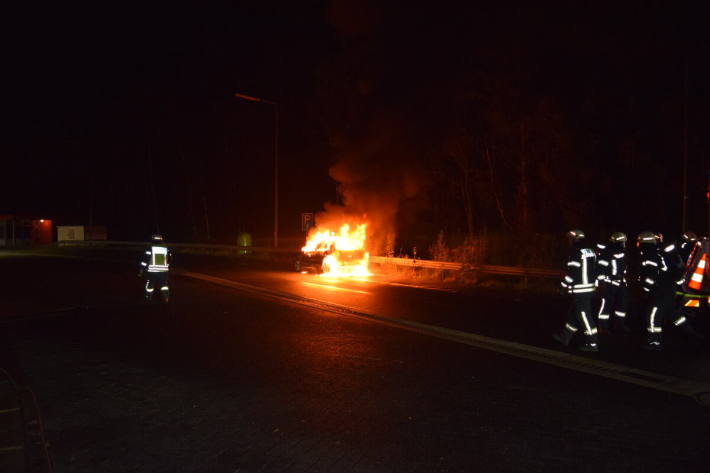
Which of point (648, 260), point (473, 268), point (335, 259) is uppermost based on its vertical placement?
point (648, 260)

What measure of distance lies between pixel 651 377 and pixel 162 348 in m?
6.45

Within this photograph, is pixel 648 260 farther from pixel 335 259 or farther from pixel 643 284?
pixel 335 259

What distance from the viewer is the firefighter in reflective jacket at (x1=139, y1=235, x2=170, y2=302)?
12484 mm

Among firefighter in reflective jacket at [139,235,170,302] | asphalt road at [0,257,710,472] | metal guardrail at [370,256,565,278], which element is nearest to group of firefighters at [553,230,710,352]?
asphalt road at [0,257,710,472]

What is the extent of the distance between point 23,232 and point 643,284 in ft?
164

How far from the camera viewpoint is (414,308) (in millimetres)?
12156

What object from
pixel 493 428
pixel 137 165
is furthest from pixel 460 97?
pixel 137 165

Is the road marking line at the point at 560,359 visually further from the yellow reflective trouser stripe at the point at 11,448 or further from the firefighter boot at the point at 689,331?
the yellow reflective trouser stripe at the point at 11,448

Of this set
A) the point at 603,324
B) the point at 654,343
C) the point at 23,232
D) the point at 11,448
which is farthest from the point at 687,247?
the point at 23,232

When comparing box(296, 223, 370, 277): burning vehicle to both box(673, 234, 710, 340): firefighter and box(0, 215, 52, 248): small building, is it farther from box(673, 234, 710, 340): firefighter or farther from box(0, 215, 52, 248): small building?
box(0, 215, 52, 248): small building

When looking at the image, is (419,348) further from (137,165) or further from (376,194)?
(137,165)

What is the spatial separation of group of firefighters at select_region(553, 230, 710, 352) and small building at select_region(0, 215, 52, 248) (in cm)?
4737

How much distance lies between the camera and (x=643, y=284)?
8.63 meters

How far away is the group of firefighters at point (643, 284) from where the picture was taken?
801 centimetres
